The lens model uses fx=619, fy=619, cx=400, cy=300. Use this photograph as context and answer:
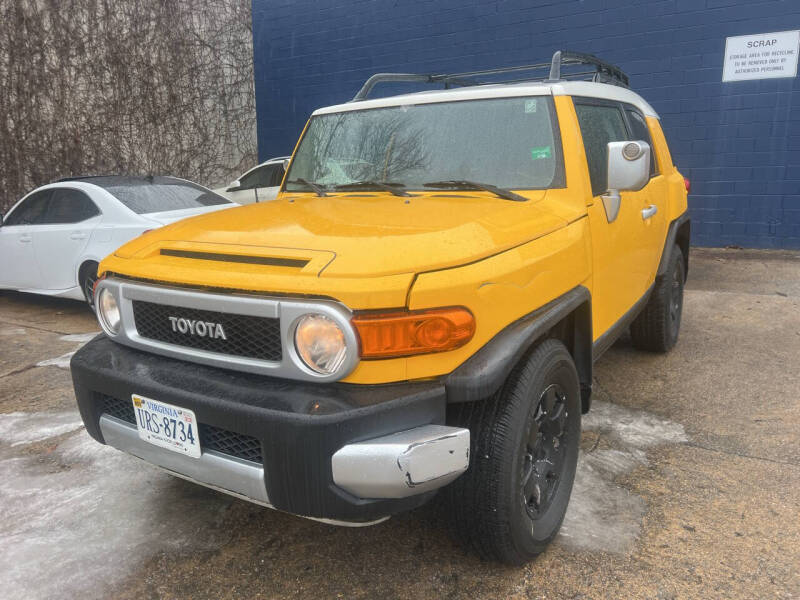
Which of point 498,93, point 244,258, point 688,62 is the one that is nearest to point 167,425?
point 244,258

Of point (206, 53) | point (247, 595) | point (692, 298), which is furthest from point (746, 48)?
point (206, 53)

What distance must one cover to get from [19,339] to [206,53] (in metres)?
9.10

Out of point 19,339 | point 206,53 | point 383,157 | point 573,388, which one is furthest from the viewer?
point 206,53

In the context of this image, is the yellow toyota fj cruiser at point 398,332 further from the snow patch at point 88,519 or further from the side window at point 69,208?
the side window at point 69,208

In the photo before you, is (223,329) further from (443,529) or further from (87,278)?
(87,278)

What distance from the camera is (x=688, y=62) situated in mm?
8688

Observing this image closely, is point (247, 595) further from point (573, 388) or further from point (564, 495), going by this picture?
point (573, 388)

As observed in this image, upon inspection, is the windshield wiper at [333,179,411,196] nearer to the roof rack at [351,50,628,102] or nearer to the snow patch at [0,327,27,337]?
the roof rack at [351,50,628,102]

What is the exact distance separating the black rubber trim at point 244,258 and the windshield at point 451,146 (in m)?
1.06

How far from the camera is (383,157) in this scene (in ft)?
10.3

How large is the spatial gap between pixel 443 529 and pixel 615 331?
58.1 inches

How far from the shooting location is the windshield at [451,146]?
9.37 feet

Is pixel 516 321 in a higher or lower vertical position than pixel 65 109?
lower

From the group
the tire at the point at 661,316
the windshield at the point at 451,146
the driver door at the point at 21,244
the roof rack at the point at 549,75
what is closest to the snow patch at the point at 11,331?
the driver door at the point at 21,244
